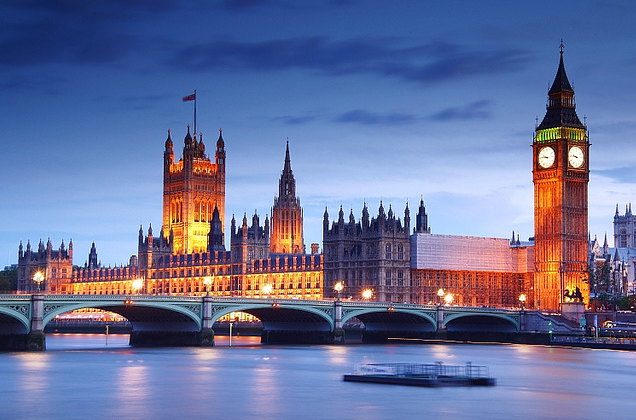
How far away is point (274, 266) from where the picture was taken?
620 feet

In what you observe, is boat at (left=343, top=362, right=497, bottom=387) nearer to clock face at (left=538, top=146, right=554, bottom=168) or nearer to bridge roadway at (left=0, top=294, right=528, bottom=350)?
bridge roadway at (left=0, top=294, right=528, bottom=350)

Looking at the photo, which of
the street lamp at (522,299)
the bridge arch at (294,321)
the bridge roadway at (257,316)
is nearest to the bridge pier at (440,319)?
the bridge roadway at (257,316)

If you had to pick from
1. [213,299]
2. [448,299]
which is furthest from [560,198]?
[213,299]

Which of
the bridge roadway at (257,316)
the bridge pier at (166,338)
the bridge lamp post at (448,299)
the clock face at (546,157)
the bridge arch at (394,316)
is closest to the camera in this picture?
the bridge roadway at (257,316)

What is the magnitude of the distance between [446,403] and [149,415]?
1469cm

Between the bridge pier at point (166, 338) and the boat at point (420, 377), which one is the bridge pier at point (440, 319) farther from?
the boat at point (420, 377)

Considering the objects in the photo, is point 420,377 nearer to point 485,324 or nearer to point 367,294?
point 485,324

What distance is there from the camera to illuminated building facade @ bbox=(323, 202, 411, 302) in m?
165

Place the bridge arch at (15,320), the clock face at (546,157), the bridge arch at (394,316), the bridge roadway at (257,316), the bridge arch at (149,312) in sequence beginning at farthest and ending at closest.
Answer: the clock face at (546,157)
the bridge arch at (394,316)
the bridge arch at (149,312)
the bridge roadway at (257,316)
the bridge arch at (15,320)

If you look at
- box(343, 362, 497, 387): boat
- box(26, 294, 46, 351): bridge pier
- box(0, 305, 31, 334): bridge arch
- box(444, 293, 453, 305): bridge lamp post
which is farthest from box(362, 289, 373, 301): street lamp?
box(343, 362, 497, 387): boat

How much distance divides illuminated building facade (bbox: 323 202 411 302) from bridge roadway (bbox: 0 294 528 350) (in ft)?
67.4

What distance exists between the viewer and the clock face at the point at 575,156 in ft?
533

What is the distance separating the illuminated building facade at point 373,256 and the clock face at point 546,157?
757 inches

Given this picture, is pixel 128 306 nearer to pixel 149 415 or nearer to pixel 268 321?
pixel 268 321
